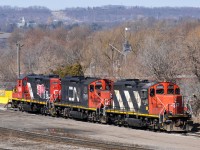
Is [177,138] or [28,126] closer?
[177,138]

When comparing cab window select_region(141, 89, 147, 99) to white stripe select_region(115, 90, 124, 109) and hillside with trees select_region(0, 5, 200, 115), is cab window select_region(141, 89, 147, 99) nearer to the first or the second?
white stripe select_region(115, 90, 124, 109)

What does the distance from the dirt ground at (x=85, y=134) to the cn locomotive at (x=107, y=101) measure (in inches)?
30.1

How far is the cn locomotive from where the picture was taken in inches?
1388

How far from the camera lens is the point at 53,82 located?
4675 centimetres

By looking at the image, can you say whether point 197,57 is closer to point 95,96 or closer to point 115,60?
point 95,96

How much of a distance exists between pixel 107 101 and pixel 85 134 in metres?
5.98

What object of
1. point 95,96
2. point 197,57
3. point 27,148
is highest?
point 197,57

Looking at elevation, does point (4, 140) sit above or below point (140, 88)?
below

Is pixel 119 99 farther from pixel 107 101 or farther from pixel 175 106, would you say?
pixel 175 106

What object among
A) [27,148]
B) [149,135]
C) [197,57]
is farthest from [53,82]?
[27,148]

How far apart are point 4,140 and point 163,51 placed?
2758 centimetres

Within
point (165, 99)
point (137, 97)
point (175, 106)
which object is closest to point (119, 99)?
point (137, 97)

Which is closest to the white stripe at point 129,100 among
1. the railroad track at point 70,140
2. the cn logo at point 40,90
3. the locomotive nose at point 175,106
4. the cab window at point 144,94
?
the cab window at point 144,94

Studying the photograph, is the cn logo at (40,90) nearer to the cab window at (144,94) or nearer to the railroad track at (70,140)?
the railroad track at (70,140)
